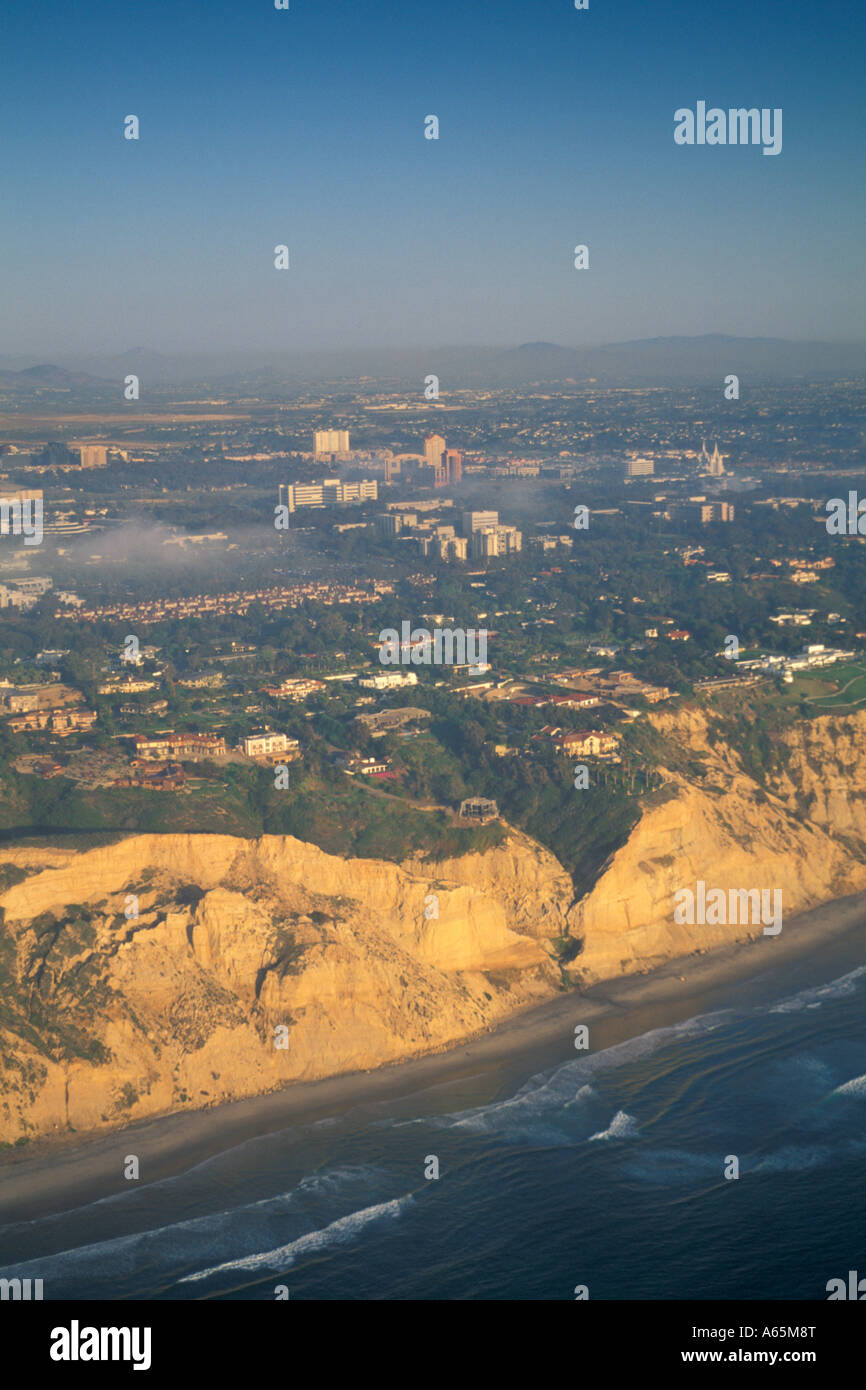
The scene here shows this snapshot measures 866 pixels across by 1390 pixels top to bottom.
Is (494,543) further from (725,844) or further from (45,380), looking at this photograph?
(45,380)

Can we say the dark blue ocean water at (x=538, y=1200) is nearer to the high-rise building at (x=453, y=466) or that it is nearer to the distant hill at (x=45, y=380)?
the high-rise building at (x=453, y=466)

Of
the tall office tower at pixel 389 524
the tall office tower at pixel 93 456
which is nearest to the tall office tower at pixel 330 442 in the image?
the tall office tower at pixel 93 456

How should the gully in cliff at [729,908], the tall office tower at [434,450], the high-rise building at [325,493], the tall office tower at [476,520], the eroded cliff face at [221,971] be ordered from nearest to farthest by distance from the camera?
1. the eroded cliff face at [221,971]
2. the gully in cliff at [729,908]
3. the tall office tower at [476,520]
4. the high-rise building at [325,493]
5. the tall office tower at [434,450]

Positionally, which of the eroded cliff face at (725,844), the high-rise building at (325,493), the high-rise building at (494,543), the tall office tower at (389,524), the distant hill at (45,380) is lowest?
the eroded cliff face at (725,844)

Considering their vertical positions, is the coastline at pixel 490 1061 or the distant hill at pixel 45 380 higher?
the distant hill at pixel 45 380

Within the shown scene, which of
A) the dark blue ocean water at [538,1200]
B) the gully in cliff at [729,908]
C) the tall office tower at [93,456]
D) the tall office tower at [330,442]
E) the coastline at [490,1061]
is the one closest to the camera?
the dark blue ocean water at [538,1200]

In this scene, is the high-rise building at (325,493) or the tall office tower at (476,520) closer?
the tall office tower at (476,520)

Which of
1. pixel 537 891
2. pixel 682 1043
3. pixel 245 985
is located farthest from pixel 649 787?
pixel 245 985
